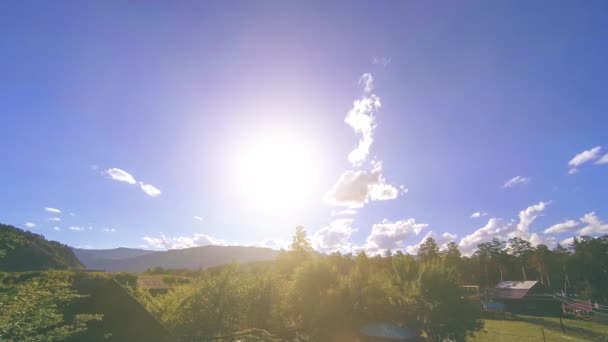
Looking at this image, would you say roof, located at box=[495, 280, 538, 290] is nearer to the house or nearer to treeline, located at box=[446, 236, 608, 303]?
the house

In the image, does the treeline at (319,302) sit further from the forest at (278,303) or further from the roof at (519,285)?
the roof at (519,285)

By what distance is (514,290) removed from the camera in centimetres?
7075

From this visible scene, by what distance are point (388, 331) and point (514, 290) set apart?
50.8 metres

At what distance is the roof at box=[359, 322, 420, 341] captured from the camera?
3716cm

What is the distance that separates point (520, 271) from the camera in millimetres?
105312

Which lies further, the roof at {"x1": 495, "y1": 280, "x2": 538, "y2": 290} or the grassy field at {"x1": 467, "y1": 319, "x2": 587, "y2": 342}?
the roof at {"x1": 495, "y1": 280, "x2": 538, "y2": 290}

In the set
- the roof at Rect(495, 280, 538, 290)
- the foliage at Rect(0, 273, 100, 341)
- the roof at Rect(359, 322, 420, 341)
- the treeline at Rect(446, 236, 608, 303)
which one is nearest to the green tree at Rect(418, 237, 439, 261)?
the treeline at Rect(446, 236, 608, 303)

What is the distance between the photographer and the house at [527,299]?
6469 cm

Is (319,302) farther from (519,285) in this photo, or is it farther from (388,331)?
(519,285)

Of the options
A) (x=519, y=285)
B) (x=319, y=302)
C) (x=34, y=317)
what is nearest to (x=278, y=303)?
(x=319, y=302)

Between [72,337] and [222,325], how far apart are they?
13422 millimetres

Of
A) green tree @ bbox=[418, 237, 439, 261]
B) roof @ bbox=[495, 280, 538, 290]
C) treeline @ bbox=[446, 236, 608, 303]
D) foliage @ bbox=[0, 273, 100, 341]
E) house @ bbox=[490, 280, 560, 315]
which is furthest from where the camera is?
green tree @ bbox=[418, 237, 439, 261]

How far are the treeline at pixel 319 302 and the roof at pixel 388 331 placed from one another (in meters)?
0.71

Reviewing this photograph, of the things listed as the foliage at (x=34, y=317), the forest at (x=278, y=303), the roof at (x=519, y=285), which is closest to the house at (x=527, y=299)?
the roof at (x=519, y=285)
